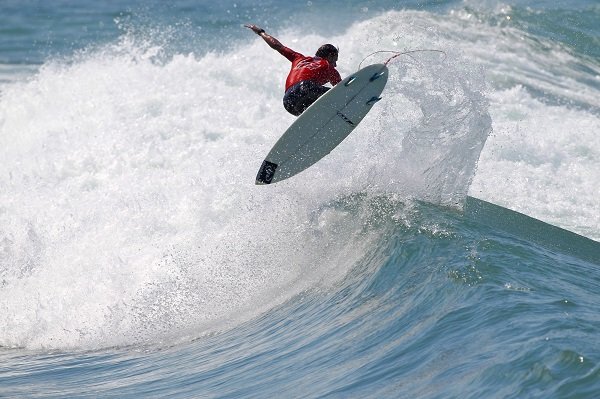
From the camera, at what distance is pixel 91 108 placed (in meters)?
15.4

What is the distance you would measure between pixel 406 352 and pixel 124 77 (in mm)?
11489

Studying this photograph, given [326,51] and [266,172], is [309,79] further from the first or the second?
[266,172]

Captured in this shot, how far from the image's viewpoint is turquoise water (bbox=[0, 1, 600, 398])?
6.25 metres

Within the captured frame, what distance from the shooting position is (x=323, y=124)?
8797mm

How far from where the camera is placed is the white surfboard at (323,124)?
28.2 ft

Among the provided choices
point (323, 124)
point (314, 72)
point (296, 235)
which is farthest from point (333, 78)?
point (296, 235)

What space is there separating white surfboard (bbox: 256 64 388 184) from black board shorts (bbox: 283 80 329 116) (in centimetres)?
26

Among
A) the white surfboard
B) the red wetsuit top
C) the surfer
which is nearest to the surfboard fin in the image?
the white surfboard

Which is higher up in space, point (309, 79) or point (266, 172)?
point (309, 79)

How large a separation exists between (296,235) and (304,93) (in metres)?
1.53

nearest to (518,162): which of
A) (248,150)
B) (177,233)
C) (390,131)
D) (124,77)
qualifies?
(390,131)

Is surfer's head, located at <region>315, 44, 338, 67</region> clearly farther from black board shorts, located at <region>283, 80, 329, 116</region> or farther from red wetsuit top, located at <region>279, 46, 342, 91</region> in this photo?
black board shorts, located at <region>283, 80, 329, 116</region>

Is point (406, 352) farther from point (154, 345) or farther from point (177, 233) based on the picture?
point (177, 233)

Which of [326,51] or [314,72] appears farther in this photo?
[326,51]
